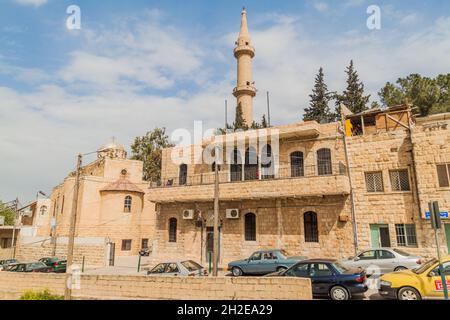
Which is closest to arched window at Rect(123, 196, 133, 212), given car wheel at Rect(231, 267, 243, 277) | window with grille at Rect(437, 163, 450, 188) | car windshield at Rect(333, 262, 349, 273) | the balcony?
the balcony

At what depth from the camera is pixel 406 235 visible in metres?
17.3

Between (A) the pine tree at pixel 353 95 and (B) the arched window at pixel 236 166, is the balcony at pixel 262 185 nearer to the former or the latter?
(B) the arched window at pixel 236 166

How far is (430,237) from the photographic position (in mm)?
16438

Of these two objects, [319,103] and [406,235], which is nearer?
[406,235]

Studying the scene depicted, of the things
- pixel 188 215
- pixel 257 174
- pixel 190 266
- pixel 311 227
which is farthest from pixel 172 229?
pixel 311 227

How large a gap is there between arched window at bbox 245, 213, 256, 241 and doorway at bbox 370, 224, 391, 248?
7.24 m

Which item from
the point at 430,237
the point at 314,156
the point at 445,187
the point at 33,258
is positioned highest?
the point at 314,156

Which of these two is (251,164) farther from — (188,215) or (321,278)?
(321,278)

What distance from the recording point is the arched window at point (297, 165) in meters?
21.1

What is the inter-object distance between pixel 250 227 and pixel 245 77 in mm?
27180

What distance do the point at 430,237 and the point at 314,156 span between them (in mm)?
7845
